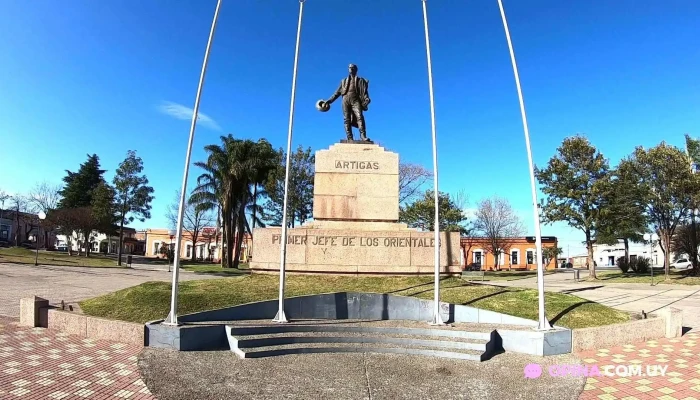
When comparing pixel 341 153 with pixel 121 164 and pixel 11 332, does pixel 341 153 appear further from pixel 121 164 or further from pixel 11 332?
pixel 121 164

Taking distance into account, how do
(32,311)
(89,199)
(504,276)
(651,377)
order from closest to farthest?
(651,377), (32,311), (504,276), (89,199)

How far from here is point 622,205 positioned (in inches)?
1268

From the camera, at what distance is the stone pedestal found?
13289mm

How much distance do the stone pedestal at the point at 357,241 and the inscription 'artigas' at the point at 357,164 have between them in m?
0.54

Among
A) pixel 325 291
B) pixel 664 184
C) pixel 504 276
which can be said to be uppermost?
pixel 664 184

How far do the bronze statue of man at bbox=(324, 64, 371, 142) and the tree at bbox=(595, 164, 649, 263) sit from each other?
2459 cm

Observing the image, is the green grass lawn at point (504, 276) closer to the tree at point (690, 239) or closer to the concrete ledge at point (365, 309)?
the tree at point (690, 239)

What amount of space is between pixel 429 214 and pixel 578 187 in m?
12.3

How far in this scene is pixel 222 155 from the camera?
4125 cm

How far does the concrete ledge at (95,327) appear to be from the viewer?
810 centimetres

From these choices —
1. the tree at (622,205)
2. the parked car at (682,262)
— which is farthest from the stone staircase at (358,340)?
the parked car at (682,262)

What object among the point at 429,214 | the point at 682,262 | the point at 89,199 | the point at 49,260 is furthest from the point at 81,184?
the point at 682,262

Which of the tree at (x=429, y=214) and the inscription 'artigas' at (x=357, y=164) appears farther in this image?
the tree at (x=429, y=214)

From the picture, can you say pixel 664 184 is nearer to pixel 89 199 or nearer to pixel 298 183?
pixel 298 183
